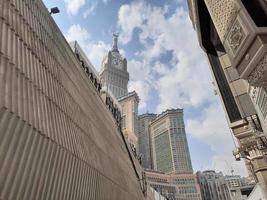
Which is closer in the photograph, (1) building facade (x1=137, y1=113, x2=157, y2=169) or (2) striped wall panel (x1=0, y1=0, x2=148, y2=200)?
(2) striped wall panel (x1=0, y1=0, x2=148, y2=200)

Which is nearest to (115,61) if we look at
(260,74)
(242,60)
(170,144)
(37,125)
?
(170,144)

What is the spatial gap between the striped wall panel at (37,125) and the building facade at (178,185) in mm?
103738

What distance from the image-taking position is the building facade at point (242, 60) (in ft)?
17.9

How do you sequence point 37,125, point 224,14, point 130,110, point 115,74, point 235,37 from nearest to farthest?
point 235,37 → point 37,125 → point 224,14 → point 130,110 → point 115,74

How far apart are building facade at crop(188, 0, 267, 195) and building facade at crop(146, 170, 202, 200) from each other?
99.3 meters

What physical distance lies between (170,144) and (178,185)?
1458 inches

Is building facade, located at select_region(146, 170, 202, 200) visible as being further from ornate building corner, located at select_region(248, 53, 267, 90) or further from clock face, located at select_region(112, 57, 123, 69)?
ornate building corner, located at select_region(248, 53, 267, 90)

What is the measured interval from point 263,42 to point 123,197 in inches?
466

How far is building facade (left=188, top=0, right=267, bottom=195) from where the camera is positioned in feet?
17.9

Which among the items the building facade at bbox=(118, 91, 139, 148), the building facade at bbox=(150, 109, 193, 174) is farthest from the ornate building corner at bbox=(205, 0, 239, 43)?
the building facade at bbox=(150, 109, 193, 174)

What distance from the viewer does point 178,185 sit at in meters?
119

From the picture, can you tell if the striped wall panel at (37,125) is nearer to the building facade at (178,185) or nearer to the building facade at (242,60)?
the building facade at (242,60)

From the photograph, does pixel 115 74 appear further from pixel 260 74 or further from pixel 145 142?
pixel 260 74

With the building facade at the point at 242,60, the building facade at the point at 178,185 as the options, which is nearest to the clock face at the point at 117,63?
the building facade at the point at 178,185
